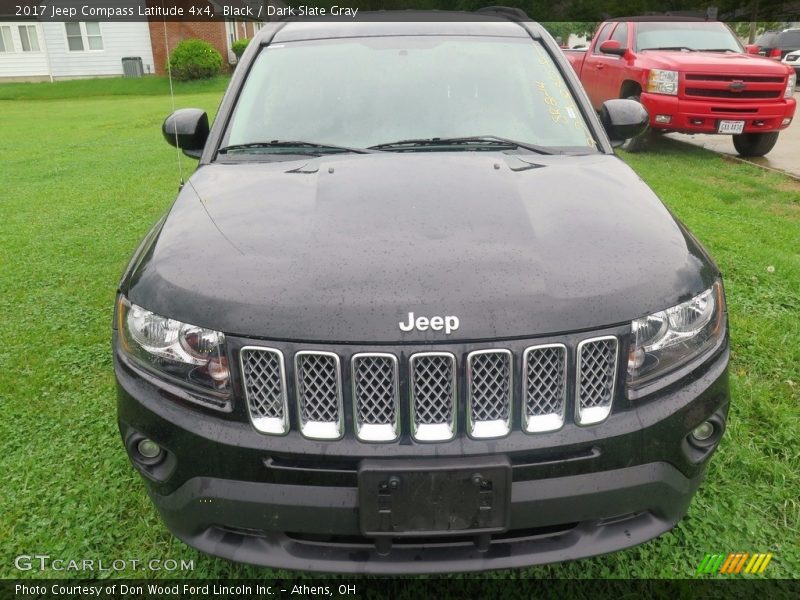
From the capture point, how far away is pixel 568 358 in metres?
1.74

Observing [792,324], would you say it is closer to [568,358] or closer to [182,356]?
[568,358]

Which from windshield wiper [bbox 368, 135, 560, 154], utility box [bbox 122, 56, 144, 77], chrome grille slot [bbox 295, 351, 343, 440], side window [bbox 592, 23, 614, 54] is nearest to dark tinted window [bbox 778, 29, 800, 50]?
side window [bbox 592, 23, 614, 54]

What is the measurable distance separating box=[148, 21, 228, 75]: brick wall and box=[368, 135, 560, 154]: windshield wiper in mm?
32407

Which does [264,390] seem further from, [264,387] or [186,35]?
[186,35]

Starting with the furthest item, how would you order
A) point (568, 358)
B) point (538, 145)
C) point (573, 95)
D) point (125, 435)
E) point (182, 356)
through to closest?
1. point (573, 95)
2. point (538, 145)
3. point (125, 435)
4. point (182, 356)
5. point (568, 358)

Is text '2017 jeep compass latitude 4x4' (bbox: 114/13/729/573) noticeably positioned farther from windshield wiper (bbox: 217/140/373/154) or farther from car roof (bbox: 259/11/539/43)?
car roof (bbox: 259/11/539/43)

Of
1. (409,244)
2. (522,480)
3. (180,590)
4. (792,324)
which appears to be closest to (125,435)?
(180,590)

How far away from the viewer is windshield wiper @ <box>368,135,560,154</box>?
278 cm

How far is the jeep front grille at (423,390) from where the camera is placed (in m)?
1.72

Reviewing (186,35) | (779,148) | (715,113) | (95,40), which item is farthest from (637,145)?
(95,40)

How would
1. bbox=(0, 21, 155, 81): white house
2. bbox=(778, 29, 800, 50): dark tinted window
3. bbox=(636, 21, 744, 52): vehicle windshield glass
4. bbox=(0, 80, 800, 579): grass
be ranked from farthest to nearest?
bbox=(0, 21, 155, 81): white house → bbox=(778, 29, 800, 50): dark tinted window → bbox=(636, 21, 744, 52): vehicle windshield glass → bbox=(0, 80, 800, 579): grass

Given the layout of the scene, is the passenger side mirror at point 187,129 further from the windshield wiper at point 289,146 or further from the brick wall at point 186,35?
the brick wall at point 186,35

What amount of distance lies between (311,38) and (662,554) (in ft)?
9.04

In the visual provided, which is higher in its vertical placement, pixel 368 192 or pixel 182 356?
pixel 368 192
